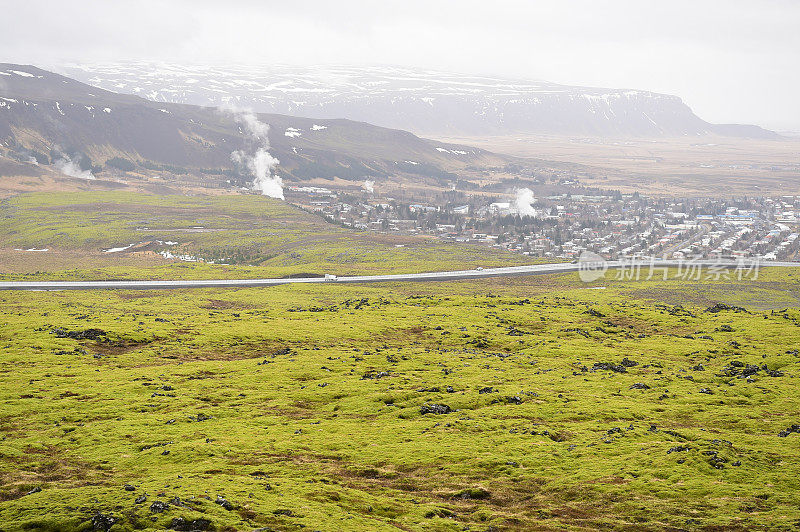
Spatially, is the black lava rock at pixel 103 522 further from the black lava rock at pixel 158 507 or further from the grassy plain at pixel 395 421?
the black lava rock at pixel 158 507

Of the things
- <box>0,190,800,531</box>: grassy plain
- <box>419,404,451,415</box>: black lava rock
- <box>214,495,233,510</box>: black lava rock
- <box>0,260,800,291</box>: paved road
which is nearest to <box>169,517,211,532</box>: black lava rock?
<box>0,190,800,531</box>: grassy plain

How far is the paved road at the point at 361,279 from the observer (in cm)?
12529

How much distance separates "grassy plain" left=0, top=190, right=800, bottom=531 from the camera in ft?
112

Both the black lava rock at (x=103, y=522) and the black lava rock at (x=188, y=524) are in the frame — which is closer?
the black lava rock at (x=103, y=522)

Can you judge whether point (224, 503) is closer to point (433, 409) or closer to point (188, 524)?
point (188, 524)

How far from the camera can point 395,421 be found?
50.2 m

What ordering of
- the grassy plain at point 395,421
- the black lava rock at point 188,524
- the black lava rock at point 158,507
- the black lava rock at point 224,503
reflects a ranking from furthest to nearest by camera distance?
the grassy plain at point 395,421 < the black lava rock at point 224,503 < the black lava rock at point 158,507 < the black lava rock at point 188,524

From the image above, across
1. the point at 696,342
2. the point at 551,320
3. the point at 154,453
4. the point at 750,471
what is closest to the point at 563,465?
the point at 750,471

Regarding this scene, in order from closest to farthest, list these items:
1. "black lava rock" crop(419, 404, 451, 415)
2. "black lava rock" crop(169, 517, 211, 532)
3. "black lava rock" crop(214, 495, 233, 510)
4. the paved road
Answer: "black lava rock" crop(169, 517, 211, 532), "black lava rock" crop(214, 495, 233, 510), "black lava rock" crop(419, 404, 451, 415), the paved road

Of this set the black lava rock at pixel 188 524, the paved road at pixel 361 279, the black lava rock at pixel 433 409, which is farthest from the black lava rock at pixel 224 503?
the paved road at pixel 361 279

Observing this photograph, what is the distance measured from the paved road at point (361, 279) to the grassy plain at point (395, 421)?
97.1 feet

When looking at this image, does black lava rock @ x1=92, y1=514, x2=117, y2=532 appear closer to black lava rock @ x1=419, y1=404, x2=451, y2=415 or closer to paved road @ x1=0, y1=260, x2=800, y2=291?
black lava rock @ x1=419, y1=404, x2=451, y2=415

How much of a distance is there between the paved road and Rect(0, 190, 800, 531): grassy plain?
2960 centimetres

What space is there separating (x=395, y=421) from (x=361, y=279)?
309ft
